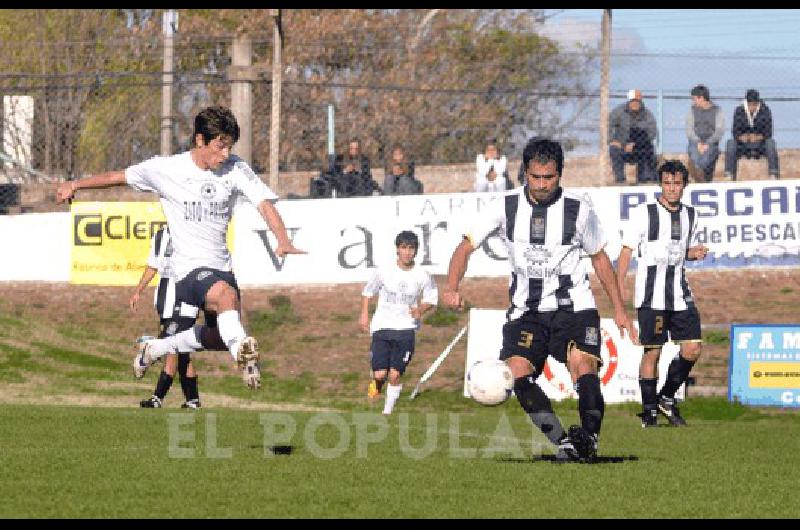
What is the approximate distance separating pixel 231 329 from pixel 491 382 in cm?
182

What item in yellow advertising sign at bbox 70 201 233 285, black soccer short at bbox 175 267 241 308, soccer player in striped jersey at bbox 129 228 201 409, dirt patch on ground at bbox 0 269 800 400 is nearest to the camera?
black soccer short at bbox 175 267 241 308

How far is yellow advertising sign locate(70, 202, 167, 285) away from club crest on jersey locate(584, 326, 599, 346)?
1534 centimetres

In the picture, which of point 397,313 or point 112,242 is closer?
point 397,313

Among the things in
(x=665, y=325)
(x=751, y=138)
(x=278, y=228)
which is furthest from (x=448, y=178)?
(x=278, y=228)

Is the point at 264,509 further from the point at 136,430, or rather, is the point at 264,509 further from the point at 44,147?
the point at 44,147

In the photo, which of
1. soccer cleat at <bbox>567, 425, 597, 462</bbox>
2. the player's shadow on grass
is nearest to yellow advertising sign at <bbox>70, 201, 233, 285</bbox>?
the player's shadow on grass

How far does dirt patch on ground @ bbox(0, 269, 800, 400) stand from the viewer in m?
23.9

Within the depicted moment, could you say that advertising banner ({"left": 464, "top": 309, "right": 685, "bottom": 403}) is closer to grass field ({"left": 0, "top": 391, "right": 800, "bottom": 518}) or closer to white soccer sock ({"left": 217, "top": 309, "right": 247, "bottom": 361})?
grass field ({"left": 0, "top": 391, "right": 800, "bottom": 518})

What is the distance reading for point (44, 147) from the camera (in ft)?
87.5

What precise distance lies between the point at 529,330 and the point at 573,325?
0.92ft

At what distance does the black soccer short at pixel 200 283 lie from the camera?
11.1m

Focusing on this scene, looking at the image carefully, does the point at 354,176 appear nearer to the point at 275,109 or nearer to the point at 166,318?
the point at 275,109

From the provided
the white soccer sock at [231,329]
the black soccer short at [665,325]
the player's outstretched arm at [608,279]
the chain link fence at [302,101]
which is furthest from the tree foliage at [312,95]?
the player's outstretched arm at [608,279]

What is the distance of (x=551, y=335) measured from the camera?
33.6 ft
